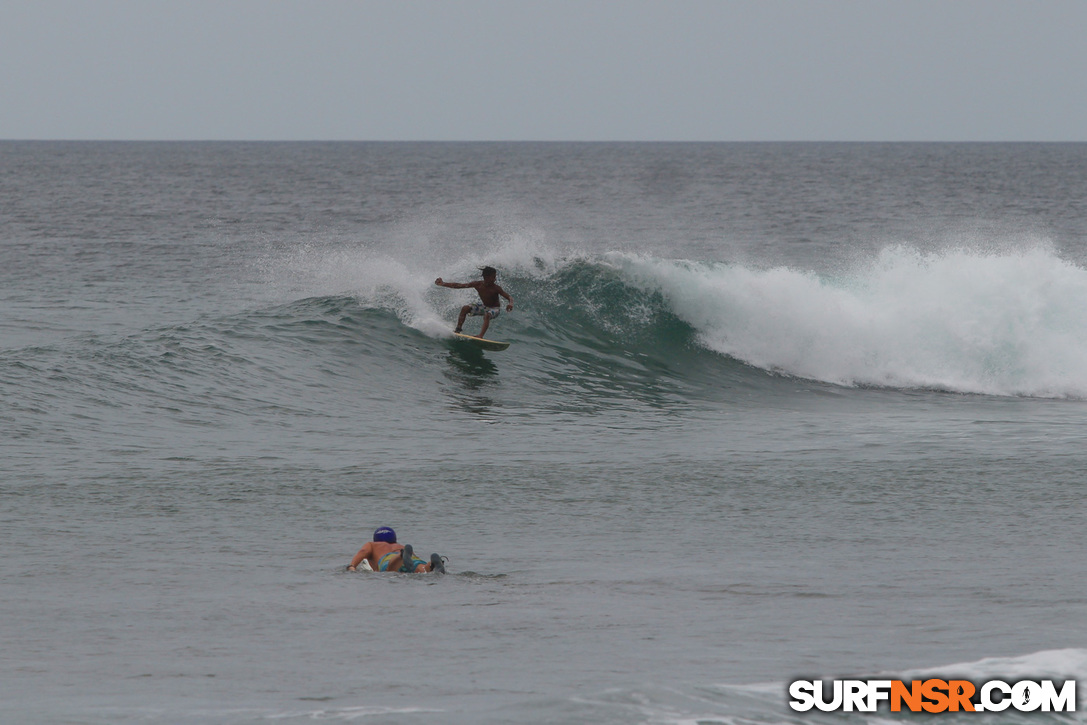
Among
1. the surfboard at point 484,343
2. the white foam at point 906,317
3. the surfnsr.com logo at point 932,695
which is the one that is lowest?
the surfnsr.com logo at point 932,695

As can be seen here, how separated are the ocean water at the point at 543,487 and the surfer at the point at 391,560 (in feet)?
0.52

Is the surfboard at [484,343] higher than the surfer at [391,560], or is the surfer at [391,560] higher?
the surfboard at [484,343]

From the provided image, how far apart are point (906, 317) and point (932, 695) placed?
53.1ft

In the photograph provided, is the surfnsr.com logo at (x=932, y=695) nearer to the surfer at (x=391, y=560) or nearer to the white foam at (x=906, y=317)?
the surfer at (x=391, y=560)

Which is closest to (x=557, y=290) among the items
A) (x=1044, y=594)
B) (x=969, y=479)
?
(x=969, y=479)

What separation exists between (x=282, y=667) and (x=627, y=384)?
12451mm

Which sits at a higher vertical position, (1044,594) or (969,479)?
(969,479)

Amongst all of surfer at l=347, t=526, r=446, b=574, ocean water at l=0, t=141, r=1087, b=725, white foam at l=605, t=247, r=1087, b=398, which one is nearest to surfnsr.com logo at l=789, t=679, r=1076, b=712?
ocean water at l=0, t=141, r=1087, b=725

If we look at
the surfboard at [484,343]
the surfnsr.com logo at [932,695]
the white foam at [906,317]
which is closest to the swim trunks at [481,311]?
the surfboard at [484,343]

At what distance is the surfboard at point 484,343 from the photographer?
1912cm

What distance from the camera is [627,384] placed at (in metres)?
Answer: 19.0

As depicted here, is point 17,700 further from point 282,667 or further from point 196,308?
point 196,308

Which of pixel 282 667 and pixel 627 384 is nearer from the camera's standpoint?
pixel 282 667

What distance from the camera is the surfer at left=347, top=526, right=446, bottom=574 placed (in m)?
9.18
